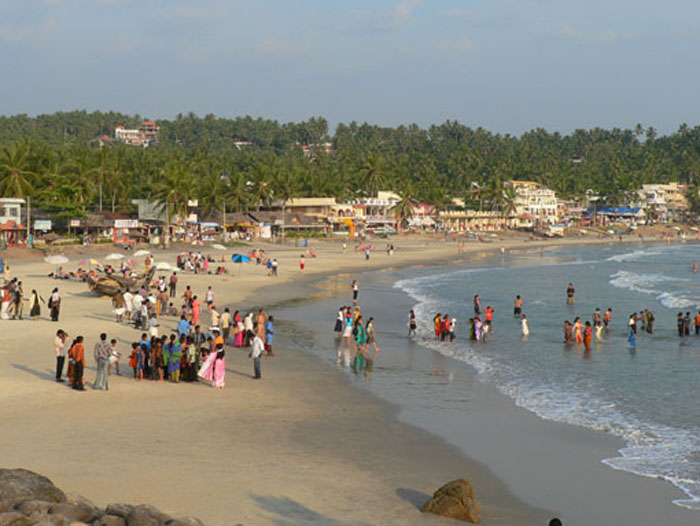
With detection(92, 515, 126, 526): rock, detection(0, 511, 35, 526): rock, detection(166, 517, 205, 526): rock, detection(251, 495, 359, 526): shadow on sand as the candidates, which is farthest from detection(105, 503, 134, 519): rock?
detection(251, 495, 359, 526): shadow on sand

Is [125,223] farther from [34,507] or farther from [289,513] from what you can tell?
[34,507]

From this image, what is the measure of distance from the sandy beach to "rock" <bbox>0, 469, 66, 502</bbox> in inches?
61.7

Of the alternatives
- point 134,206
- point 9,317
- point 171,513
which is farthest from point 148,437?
point 134,206

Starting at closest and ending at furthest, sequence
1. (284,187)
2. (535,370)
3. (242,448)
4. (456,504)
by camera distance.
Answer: (456,504) → (242,448) → (535,370) → (284,187)

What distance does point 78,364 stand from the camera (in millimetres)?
18734

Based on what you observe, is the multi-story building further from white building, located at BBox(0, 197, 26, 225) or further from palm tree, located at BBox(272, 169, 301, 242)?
white building, located at BBox(0, 197, 26, 225)

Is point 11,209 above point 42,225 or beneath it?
above

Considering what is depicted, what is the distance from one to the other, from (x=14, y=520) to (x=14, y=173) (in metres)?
69.8

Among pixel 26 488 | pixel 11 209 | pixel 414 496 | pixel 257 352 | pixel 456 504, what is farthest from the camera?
pixel 11 209

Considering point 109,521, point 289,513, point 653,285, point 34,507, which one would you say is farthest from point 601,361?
point 653,285

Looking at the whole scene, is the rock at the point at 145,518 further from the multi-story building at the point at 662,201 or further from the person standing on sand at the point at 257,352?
the multi-story building at the point at 662,201

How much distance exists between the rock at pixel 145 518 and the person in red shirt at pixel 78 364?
31.5 feet

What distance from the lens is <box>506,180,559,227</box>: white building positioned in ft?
521

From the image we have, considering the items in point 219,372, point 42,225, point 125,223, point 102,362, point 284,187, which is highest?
point 284,187
